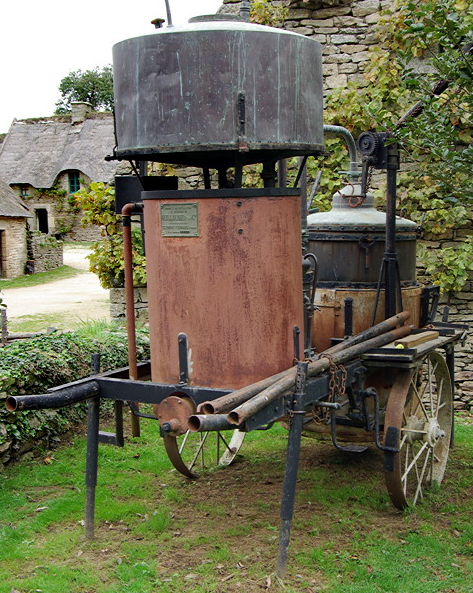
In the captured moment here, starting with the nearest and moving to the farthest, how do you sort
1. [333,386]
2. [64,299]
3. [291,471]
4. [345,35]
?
[291,471], [333,386], [345,35], [64,299]

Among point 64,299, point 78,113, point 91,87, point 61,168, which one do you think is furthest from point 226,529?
point 91,87

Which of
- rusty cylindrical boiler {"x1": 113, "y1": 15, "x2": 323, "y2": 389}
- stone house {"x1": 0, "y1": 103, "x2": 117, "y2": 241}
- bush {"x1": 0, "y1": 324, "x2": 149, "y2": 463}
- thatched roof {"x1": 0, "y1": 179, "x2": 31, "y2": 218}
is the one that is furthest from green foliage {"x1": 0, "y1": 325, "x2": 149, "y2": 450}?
stone house {"x1": 0, "y1": 103, "x2": 117, "y2": 241}

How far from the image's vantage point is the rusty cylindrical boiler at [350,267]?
5.55 meters

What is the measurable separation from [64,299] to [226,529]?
1507 cm

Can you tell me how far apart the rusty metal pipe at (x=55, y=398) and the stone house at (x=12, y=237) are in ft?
75.6

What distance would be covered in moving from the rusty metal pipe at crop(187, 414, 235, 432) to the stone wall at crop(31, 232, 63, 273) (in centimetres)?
2496

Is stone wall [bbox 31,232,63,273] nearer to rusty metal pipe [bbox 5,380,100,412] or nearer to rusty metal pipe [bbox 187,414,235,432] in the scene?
rusty metal pipe [bbox 5,380,100,412]

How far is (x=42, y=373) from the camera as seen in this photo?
256 inches

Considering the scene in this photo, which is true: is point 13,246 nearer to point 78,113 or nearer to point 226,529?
point 78,113

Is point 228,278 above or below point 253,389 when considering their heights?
above

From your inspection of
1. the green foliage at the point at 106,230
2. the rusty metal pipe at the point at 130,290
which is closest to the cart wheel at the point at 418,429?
the rusty metal pipe at the point at 130,290

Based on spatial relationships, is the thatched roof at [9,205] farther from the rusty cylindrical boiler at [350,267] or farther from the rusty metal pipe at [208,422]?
the rusty metal pipe at [208,422]

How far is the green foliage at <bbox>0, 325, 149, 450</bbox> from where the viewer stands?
610cm

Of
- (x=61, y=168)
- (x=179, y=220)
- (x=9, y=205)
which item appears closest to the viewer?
(x=179, y=220)
